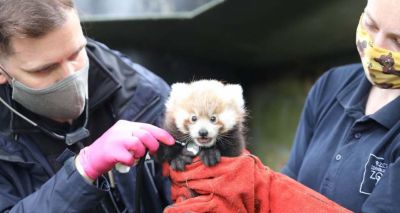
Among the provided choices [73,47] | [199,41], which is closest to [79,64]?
[73,47]

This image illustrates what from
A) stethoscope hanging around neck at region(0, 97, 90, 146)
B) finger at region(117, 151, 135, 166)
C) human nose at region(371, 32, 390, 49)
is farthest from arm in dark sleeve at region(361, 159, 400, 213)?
stethoscope hanging around neck at region(0, 97, 90, 146)

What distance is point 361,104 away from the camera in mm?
2287

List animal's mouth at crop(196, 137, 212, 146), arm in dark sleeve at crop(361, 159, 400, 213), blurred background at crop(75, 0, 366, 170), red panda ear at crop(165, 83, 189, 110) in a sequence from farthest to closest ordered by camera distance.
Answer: blurred background at crop(75, 0, 366, 170)
red panda ear at crop(165, 83, 189, 110)
animal's mouth at crop(196, 137, 212, 146)
arm in dark sleeve at crop(361, 159, 400, 213)

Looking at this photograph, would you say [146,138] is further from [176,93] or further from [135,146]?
[176,93]

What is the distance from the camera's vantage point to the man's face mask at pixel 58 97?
2.23 meters

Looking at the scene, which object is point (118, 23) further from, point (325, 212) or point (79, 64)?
point (325, 212)

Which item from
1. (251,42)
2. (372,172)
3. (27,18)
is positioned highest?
(27,18)

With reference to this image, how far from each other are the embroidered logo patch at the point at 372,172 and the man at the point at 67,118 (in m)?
0.80

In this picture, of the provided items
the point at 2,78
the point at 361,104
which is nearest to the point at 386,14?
the point at 361,104

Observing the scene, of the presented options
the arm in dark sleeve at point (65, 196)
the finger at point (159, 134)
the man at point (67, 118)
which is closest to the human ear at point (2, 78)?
the man at point (67, 118)

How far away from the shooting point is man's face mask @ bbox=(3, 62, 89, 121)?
7.32 ft

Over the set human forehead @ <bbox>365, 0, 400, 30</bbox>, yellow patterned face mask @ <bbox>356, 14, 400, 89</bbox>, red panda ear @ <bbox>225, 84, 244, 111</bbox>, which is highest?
human forehead @ <bbox>365, 0, 400, 30</bbox>

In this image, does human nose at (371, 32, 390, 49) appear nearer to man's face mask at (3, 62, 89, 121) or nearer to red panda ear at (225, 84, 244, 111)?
red panda ear at (225, 84, 244, 111)

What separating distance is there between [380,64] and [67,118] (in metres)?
1.42
